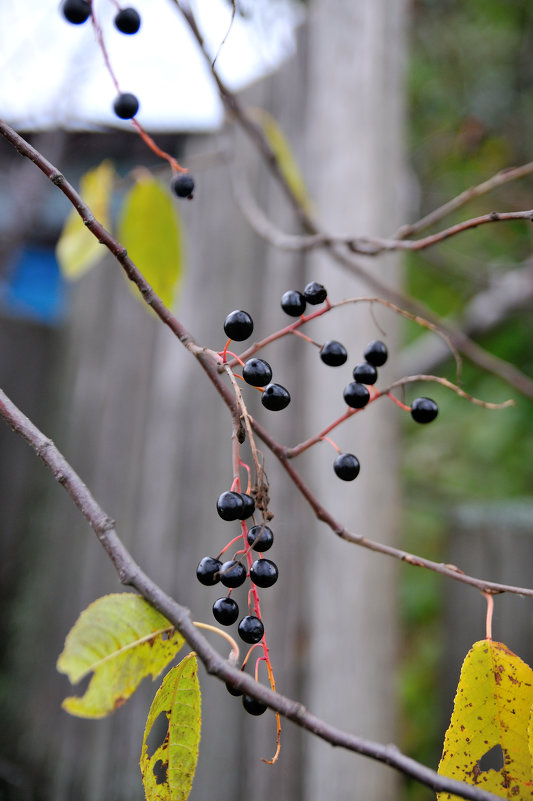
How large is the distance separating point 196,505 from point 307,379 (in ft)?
1.28

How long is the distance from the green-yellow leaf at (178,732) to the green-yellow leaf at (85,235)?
566 millimetres

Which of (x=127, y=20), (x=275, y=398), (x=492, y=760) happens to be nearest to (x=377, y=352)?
(x=275, y=398)

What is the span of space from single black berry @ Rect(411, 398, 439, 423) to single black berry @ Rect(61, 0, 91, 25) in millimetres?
478

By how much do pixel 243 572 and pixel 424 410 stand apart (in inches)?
9.1

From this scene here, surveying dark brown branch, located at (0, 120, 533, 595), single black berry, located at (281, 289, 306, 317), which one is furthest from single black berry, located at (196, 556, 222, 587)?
single black berry, located at (281, 289, 306, 317)

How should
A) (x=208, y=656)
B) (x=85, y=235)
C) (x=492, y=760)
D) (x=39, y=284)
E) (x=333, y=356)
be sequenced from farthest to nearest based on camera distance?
(x=39, y=284), (x=492, y=760), (x=85, y=235), (x=333, y=356), (x=208, y=656)

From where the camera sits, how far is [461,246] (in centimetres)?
271

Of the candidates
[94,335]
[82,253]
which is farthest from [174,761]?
[94,335]

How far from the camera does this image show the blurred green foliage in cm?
221

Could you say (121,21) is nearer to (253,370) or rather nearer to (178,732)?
(253,370)

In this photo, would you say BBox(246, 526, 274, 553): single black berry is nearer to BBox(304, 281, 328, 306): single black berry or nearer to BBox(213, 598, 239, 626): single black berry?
BBox(213, 598, 239, 626): single black berry

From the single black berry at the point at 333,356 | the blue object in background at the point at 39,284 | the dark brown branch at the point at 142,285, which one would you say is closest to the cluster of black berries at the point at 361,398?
the single black berry at the point at 333,356

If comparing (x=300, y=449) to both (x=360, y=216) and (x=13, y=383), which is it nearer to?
(x=360, y=216)

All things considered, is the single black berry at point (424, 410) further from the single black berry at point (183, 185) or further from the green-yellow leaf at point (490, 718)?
the single black berry at point (183, 185)
